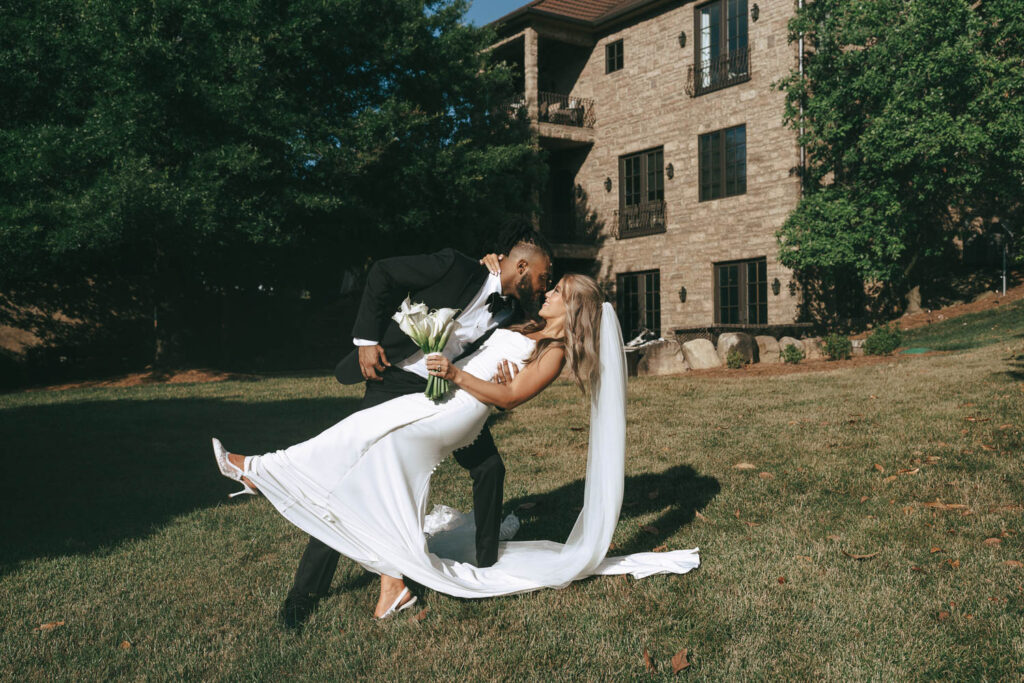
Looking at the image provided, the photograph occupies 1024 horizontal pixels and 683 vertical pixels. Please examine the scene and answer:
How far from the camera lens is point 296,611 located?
3.96 m

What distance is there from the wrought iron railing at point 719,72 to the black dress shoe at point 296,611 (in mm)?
19808

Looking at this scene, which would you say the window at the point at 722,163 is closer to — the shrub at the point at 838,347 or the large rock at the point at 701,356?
the large rock at the point at 701,356

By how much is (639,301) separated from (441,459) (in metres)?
19.8

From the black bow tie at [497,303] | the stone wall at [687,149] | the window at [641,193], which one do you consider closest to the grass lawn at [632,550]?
the black bow tie at [497,303]

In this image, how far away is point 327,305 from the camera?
23.7 metres

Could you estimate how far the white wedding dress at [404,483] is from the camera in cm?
390

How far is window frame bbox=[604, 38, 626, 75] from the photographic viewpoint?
23.7m

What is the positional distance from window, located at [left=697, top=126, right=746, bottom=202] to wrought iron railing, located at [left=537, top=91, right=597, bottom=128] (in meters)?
4.60

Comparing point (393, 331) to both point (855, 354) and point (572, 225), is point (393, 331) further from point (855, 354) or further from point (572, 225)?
point (572, 225)

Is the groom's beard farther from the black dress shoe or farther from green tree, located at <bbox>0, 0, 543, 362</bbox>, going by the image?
green tree, located at <bbox>0, 0, 543, 362</bbox>

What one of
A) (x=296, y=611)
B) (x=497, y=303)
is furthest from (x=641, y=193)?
(x=296, y=611)

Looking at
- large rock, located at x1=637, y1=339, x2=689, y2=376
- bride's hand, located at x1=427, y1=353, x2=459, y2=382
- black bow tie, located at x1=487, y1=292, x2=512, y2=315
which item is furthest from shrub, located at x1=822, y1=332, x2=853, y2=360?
bride's hand, located at x1=427, y1=353, x2=459, y2=382

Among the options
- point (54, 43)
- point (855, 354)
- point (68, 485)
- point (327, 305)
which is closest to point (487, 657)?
point (68, 485)

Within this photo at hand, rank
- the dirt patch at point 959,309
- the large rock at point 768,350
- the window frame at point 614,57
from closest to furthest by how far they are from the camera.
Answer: the large rock at point 768,350, the dirt patch at point 959,309, the window frame at point 614,57
